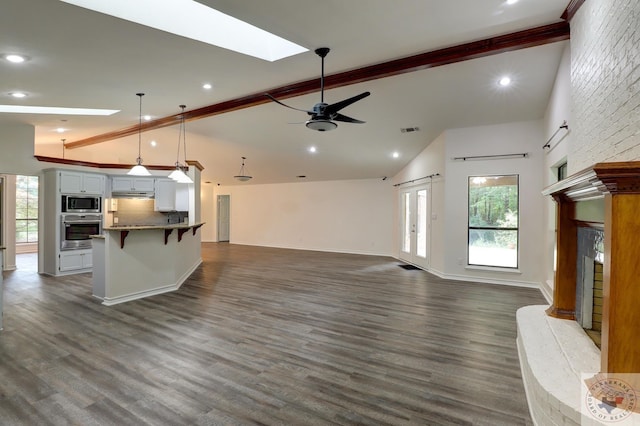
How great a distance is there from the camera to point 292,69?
4.18 meters

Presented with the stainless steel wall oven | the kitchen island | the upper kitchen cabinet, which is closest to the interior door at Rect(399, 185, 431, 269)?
the kitchen island

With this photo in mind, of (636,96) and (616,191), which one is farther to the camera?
(636,96)

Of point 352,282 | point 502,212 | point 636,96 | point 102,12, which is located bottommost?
point 352,282

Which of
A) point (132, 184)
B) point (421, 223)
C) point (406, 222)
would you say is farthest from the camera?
point (406, 222)

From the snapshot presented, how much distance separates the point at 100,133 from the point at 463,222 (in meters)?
8.80

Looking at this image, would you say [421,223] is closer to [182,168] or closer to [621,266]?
[182,168]

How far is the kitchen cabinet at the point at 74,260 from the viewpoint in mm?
6477

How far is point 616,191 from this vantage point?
173 cm

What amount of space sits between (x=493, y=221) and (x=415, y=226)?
225 cm

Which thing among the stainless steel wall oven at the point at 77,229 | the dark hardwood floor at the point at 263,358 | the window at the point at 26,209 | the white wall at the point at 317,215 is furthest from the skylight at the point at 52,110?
the white wall at the point at 317,215

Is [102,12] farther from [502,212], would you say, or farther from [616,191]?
[502,212]

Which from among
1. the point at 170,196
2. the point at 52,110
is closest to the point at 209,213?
the point at 170,196

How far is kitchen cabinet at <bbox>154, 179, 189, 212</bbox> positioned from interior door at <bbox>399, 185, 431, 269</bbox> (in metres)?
5.85

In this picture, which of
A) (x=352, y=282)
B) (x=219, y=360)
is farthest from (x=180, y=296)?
(x=352, y=282)
